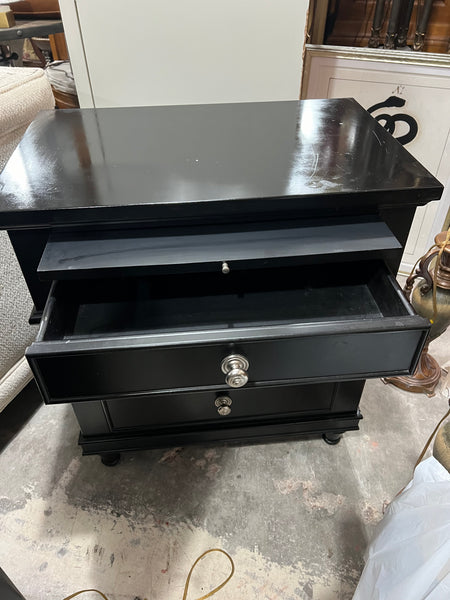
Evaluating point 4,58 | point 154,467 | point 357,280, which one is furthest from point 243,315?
point 4,58

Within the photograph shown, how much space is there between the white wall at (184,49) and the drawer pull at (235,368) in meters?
0.79

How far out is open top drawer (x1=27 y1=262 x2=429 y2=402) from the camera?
1.94 feet

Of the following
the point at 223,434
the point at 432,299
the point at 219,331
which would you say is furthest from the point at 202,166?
the point at 432,299

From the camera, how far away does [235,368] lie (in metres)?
0.62

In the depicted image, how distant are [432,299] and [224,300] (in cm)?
55

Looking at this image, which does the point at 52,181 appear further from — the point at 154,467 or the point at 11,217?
the point at 154,467

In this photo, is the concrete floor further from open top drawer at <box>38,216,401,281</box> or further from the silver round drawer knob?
open top drawer at <box>38,216,401,281</box>

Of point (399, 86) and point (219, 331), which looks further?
point (399, 86)

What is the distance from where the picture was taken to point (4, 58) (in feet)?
7.91

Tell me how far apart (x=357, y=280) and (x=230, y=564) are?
60 cm

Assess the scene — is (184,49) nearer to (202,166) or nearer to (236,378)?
(202,166)

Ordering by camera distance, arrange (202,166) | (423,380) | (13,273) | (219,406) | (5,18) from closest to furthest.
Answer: (202,166), (219,406), (13,273), (423,380), (5,18)

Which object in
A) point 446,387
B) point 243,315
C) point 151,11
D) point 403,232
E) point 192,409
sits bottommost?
point 446,387

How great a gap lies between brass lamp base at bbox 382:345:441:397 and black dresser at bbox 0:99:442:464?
335mm
